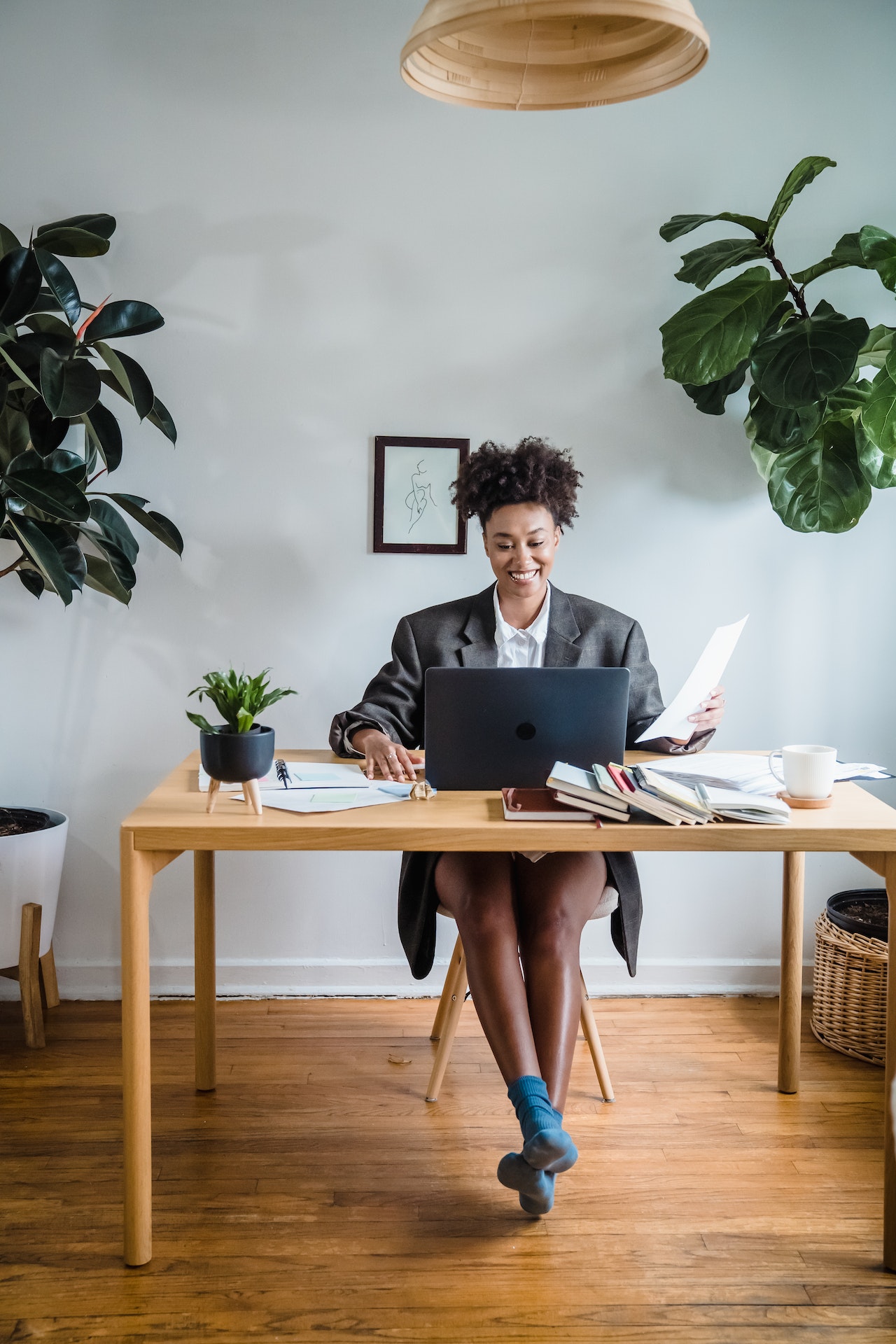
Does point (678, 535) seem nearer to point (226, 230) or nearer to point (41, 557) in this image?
point (226, 230)

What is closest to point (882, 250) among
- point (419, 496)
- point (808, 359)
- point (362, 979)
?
point (808, 359)

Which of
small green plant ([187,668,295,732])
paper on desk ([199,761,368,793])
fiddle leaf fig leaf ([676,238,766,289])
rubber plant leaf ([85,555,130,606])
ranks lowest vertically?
paper on desk ([199,761,368,793])

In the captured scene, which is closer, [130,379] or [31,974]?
[130,379]

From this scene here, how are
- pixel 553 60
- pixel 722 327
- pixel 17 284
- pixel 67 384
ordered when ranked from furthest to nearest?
1. pixel 722 327
2. pixel 17 284
3. pixel 67 384
4. pixel 553 60

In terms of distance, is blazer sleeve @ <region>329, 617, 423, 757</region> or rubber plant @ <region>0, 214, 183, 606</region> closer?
rubber plant @ <region>0, 214, 183, 606</region>

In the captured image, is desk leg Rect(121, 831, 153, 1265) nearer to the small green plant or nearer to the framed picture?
the small green plant

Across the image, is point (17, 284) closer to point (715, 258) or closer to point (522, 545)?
point (522, 545)

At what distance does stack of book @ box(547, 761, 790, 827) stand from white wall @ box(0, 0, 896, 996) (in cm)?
124

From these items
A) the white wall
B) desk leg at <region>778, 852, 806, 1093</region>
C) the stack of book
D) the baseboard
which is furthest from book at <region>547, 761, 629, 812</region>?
the baseboard

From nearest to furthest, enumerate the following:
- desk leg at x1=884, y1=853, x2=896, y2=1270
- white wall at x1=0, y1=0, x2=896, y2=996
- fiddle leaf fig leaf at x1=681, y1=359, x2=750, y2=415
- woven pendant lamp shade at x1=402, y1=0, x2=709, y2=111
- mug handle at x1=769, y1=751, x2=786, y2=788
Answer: woven pendant lamp shade at x1=402, y1=0, x2=709, y2=111 → desk leg at x1=884, y1=853, x2=896, y2=1270 → mug handle at x1=769, y1=751, x2=786, y2=788 → fiddle leaf fig leaf at x1=681, y1=359, x2=750, y2=415 → white wall at x1=0, y1=0, x2=896, y2=996

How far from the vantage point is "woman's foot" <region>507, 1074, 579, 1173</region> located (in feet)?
5.55

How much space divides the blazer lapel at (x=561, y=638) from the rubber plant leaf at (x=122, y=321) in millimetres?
1130

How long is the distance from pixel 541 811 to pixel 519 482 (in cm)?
97

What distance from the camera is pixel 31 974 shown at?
259 centimetres
